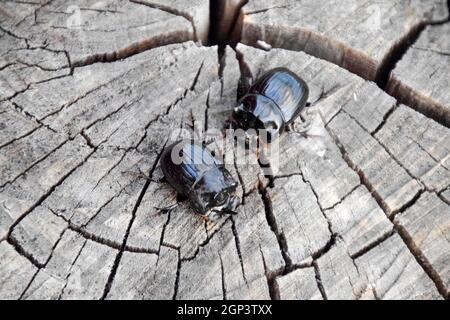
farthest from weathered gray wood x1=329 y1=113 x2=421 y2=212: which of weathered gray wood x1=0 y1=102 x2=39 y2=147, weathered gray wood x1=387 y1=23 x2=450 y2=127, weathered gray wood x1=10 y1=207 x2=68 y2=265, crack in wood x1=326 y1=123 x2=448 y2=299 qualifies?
weathered gray wood x1=0 y1=102 x2=39 y2=147

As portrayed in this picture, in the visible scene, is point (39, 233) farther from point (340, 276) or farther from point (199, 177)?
point (340, 276)

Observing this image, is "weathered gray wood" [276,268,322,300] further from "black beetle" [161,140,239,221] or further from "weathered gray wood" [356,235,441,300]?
"black beetle" [161,140,239,221]

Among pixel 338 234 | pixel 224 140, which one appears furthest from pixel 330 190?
pixel 224 140

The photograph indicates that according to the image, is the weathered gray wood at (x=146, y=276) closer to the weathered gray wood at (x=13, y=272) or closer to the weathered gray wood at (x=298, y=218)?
the weathered gray wood at (x=13, y=272)

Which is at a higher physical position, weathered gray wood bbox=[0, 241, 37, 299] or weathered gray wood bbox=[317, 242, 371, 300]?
weathered gray wood bbox=[317, 242, 371, 300]

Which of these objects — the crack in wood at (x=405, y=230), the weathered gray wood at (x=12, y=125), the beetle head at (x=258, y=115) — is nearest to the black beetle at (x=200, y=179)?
the beetle head at (x=258, y=115)

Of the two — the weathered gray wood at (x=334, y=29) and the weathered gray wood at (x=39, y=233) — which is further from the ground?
the weathered gray wood at (x=334, y=29)
